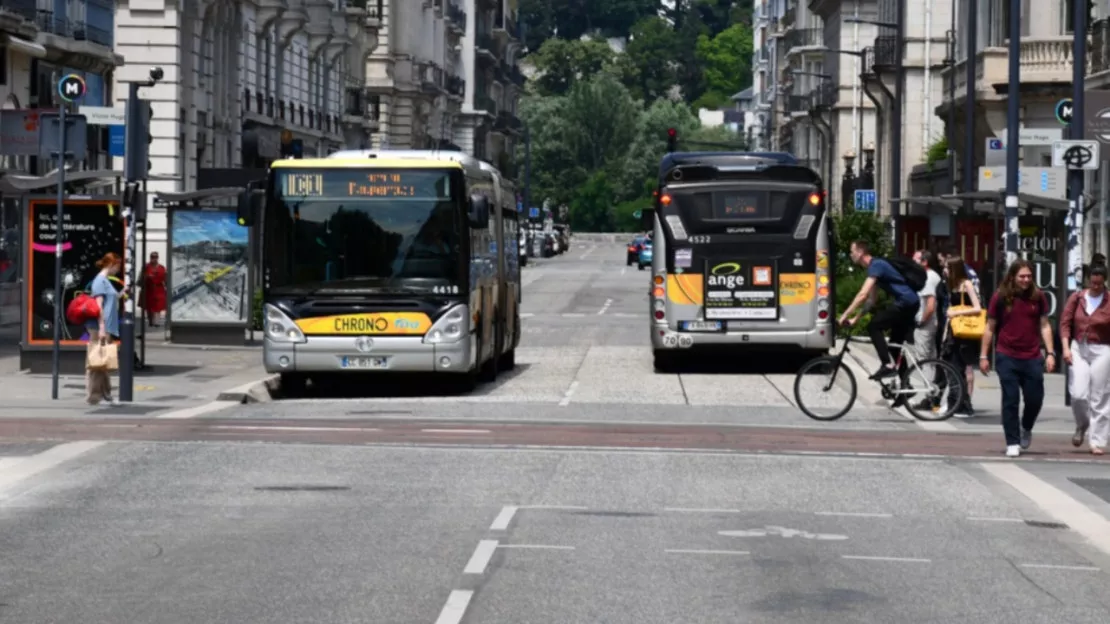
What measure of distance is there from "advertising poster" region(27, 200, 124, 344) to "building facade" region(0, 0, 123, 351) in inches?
595

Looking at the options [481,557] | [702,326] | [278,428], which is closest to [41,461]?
[278,428]

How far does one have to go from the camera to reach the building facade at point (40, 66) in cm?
4638

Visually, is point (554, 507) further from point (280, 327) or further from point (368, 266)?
point (280, 327)

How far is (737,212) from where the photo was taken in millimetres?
32156

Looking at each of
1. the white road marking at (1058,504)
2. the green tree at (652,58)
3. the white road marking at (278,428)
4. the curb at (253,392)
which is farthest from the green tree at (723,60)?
the white road marking at (1058,504)

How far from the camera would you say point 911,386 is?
2403 centimetres

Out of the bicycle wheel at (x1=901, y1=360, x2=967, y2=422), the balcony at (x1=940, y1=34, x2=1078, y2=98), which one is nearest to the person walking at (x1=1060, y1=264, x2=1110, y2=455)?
the bicycle wheel at (x1=901, y1=360, x2=967, y2=422)

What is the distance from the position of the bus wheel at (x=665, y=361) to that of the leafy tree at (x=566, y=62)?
141 metres

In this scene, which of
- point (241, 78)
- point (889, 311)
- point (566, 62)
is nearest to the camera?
point (889, 311)

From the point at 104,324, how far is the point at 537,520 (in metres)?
11.3

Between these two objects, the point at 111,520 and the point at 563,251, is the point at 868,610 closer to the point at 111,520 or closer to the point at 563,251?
the point at 111,520

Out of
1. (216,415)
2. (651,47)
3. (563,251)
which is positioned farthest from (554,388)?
(651,47)

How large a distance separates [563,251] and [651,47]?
59093mm

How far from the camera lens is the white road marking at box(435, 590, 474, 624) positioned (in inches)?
393
